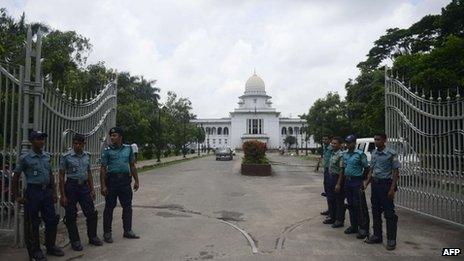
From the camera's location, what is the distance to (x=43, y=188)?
5.94m

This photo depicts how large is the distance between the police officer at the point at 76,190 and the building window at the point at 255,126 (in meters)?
101

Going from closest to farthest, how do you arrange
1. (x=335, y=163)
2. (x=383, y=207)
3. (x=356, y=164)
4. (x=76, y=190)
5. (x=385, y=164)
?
(x=76, y=190) → (x=383, y=207) → (x=385, y=164) → (x=356, y=164) → (x=335, y=163)

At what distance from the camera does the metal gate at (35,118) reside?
671cm

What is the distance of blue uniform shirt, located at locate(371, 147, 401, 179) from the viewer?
686cm

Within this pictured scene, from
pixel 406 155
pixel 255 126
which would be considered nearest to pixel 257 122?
pixel 255 126

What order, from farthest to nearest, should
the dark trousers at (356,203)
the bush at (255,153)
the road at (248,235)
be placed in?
the bush at (255,153) → the dark trousers at (356,203) → the road at (248,235)

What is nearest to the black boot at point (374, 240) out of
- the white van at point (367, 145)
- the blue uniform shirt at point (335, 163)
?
the blue uniform shirt at point (335, 163)

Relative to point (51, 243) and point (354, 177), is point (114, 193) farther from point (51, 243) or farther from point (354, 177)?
point (354, 177)

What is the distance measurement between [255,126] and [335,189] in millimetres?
100601

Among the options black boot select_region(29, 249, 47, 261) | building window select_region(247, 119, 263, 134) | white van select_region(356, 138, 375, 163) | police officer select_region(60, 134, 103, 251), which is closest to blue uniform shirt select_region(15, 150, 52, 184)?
police officer select_region(60, 134, 103, 251)

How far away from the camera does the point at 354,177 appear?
24.8 feet

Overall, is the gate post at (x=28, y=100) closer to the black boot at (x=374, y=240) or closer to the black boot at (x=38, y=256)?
the black boot at (x=38, y=256)

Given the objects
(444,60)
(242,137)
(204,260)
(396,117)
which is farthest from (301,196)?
(242,137)

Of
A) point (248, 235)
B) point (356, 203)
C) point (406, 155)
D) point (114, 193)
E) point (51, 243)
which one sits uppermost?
point (406, 155)
